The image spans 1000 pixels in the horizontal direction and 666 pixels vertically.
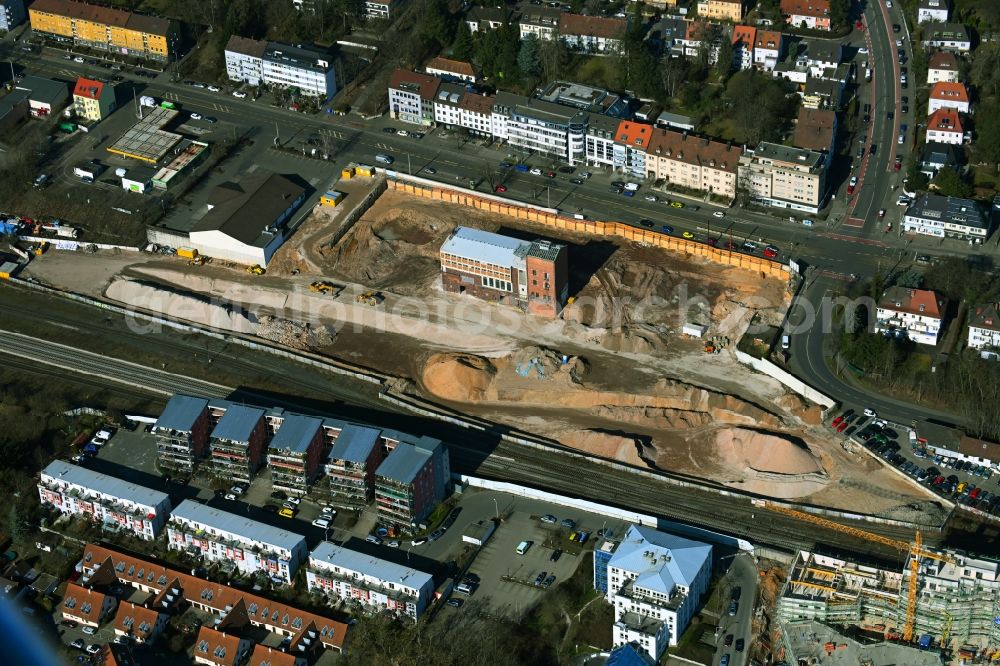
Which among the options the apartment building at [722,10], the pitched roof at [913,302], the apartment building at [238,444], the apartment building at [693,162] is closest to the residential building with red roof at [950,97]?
the apartment building at [693,162]

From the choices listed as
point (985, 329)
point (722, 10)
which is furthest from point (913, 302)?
point (722, 10)

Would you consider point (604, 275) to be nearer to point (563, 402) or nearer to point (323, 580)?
point (563, 402)

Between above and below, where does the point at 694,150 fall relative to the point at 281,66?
below

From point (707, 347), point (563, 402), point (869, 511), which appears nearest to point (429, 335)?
point (563, 402)

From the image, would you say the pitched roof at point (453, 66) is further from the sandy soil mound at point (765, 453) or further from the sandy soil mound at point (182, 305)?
the sandy soil mound at point (765, 453)

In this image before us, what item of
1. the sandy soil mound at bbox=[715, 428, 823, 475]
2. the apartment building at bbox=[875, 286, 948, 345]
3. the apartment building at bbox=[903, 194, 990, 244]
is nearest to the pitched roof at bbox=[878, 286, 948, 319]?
the apartment building at bbox=[875, 286, 948, 345]

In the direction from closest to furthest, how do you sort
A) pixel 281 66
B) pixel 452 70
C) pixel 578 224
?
pixel 578 224 → pixel 452 70 → pixel 281 66

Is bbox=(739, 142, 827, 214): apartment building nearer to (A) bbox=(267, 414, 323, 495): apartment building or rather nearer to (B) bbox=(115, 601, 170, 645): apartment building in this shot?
(A) bbox=(267, 414, 323, 495): apartment building

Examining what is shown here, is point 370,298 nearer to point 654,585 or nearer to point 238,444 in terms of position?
point 238,444
